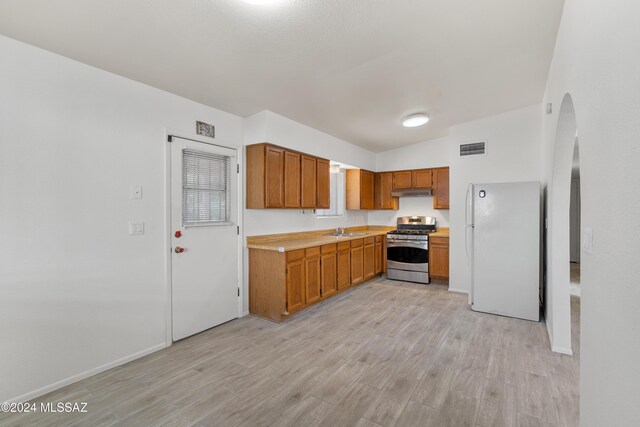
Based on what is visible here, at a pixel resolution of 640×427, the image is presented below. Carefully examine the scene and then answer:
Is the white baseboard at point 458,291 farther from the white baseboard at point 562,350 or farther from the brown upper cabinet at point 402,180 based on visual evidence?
the brown upper cabinet at point 402,180

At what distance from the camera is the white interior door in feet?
9.97

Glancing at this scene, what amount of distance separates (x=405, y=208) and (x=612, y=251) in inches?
203

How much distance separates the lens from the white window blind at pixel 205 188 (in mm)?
3180

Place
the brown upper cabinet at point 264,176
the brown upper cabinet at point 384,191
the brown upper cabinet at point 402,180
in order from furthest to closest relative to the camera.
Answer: the brown upper cabinet at point 384,191
the brown upper cabinet at point 402,180
the brown upper cabinet at point 264,176

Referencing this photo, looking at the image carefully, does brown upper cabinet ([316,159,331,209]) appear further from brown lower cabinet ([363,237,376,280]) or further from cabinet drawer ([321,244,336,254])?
brown lower cabinet ([363,237,376,280])

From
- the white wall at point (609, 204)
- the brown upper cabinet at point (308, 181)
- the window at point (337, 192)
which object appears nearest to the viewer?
the white wall at point (609, 204)

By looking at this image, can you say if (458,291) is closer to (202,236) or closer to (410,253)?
(410,253)

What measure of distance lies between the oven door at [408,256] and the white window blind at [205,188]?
325 centimetres

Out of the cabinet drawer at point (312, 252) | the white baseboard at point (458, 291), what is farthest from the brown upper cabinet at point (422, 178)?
the cabinet drawer at point (312, 252)

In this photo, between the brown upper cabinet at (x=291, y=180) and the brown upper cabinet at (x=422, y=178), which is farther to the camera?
the brown upper cabinet at (x=422, y=178)

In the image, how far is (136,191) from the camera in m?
2.72

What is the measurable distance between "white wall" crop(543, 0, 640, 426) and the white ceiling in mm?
877

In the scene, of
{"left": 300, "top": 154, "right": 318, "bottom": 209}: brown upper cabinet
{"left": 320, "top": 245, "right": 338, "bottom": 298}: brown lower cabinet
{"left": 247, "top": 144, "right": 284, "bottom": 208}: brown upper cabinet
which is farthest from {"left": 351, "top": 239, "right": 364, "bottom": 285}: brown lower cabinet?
{"left": 247, "top": 144, "right": 284, "bottom": 208}: brown upper cabinet

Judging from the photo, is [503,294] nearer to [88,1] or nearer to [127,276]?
[127,276]
